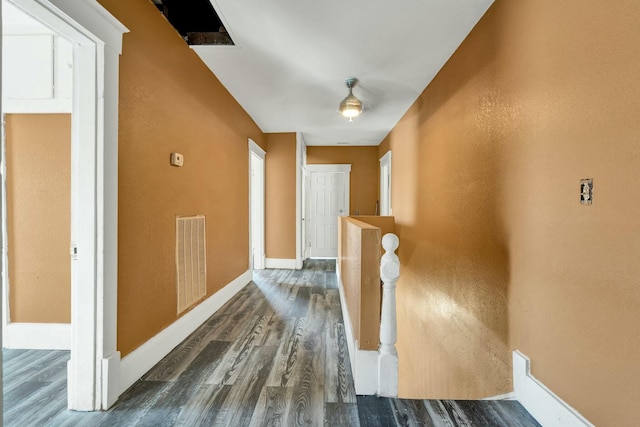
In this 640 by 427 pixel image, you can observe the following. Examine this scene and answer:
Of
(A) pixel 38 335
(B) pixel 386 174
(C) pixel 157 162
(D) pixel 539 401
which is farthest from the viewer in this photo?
(B) pixel 386 174

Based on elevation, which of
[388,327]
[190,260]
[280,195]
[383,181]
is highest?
[383,181]

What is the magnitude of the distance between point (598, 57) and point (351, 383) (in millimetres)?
1898

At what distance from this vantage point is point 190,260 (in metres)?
2.37

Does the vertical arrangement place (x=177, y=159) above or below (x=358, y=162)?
below

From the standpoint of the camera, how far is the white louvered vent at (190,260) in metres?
2.21

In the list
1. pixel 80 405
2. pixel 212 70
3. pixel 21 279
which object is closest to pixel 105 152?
pixel 80 405

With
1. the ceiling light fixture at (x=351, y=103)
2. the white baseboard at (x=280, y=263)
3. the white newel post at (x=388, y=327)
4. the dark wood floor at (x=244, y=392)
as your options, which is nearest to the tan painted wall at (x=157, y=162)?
the dark wood floor at (x=244, y=392)

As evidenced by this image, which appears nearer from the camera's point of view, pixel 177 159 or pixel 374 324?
pixel 374 324

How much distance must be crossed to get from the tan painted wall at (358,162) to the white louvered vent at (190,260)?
390 centimetres

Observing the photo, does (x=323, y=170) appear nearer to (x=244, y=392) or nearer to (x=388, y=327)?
(x=388, y=327)

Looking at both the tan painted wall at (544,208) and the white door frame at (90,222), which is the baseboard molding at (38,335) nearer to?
the white door frame at (90,222)

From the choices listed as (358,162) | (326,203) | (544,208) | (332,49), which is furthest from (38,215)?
(358,162)

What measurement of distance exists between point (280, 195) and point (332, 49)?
2.99 meters

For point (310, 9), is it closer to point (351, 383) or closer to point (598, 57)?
point (598, 57)
